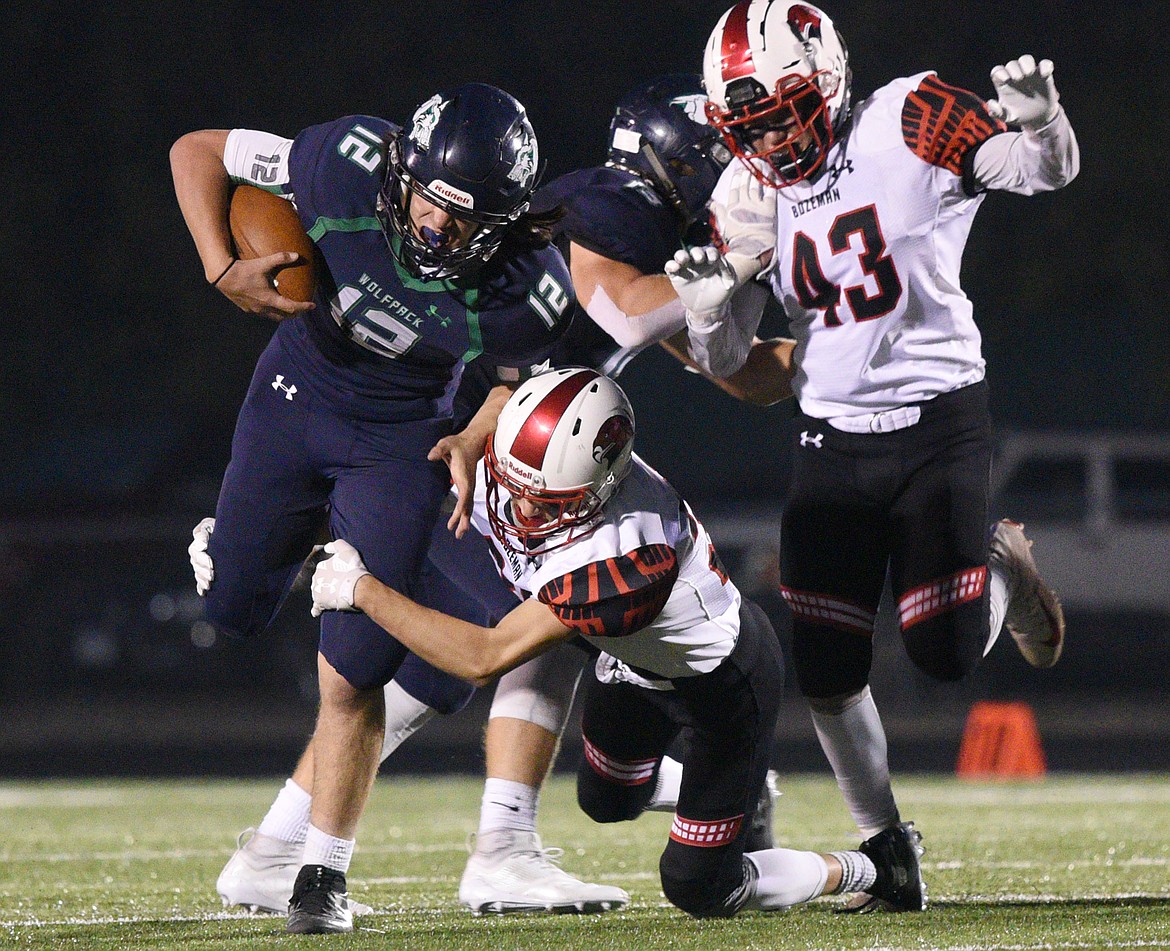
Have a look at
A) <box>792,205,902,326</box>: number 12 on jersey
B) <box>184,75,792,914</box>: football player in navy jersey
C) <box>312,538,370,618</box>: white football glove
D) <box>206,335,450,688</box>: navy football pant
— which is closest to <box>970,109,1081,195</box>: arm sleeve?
<box>792,205,902,326</box>: number 12 on jersey

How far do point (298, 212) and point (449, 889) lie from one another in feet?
5.63

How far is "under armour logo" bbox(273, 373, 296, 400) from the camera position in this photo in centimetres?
397

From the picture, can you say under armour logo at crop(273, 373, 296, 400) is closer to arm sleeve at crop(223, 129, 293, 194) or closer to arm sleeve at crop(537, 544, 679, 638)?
arm sleeve at crop(223, 129, 293, 194)

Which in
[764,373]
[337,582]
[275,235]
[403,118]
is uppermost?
[403,118]

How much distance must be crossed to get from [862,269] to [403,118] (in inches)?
529

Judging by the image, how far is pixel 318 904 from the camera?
138 inches

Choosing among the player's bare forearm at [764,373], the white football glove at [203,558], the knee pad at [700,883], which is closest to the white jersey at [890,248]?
the player's bare forearm at [764,373]

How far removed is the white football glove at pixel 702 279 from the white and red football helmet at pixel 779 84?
32 cm

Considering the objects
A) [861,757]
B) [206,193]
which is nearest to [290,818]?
[861,757]

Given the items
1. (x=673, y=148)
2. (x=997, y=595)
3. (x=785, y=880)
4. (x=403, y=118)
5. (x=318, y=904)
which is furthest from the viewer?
(x=403, y=118)

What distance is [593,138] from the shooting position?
1728 centimetres

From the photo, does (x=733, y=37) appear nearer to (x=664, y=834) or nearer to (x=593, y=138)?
(x=664, y=834)

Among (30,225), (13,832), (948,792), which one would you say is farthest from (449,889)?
(30,225)

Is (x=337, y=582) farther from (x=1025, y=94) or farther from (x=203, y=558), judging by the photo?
(x=1025, y=94)
